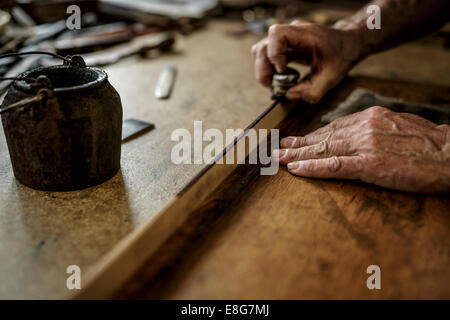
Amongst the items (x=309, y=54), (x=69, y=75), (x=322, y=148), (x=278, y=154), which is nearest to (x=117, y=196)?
(x=69, y=75)

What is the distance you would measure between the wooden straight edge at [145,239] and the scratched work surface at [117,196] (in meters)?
0.08

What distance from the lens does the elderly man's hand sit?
0.99 m

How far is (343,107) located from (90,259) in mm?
1031

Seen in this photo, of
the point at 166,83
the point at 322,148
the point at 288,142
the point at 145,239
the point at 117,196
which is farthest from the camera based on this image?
the point at 166,83

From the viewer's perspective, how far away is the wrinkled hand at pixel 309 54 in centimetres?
145

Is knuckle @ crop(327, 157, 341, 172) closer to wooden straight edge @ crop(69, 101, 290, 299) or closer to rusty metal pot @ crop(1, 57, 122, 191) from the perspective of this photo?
wooden straight edge @ crop(69, 101, 290, 299)

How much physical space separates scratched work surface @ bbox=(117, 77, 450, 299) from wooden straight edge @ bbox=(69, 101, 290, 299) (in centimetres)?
2

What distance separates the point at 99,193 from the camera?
100 cm

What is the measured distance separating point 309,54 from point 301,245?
3.06ft

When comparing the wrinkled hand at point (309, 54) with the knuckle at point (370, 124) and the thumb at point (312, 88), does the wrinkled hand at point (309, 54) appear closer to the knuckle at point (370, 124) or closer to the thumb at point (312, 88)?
the thumb at point (312, 88)

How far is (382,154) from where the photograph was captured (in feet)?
3.30

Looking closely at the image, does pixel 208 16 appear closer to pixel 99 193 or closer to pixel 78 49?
pixel 78 49

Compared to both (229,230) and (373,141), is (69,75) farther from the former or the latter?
(373,141)

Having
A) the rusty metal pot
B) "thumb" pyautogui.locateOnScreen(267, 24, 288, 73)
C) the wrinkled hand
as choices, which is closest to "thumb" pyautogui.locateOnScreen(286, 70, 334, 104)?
the wrinkled hand
